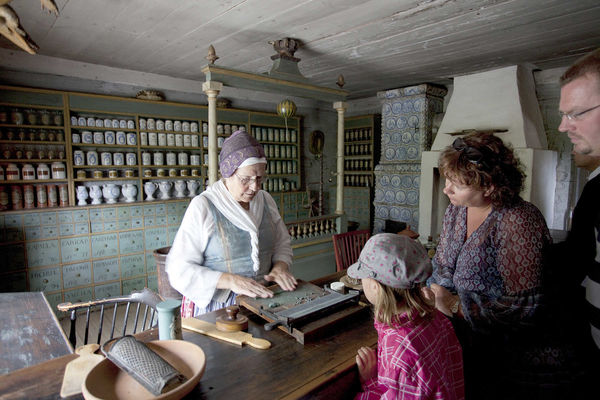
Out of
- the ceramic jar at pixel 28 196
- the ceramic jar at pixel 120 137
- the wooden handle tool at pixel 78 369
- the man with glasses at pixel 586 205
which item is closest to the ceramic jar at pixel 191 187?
the ceramic jar at pixel 120 137

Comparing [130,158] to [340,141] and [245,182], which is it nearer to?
[340,141]

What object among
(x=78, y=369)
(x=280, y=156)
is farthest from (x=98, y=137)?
(x=78, y=369)

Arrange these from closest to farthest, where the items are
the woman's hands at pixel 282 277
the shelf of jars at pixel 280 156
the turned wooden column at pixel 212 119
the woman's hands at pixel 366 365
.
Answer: the woman's hands at pixel 366 365 → the woman's hands at pixel 282 277 → the turned wooden column at pixel 212 119 → the shelf of jars at pixel 280 156

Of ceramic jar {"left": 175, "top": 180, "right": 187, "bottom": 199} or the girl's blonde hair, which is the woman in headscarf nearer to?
the girl's blonde hair

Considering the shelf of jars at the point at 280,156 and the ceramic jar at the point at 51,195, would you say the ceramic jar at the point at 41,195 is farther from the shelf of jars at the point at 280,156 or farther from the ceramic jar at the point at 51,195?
the shelf of jars at the point at 280,156

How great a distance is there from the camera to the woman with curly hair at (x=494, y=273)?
123 cm

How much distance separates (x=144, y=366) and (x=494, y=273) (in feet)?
4.11

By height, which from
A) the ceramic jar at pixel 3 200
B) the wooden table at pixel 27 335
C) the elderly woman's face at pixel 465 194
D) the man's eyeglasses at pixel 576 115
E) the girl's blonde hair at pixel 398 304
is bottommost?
the wooden table at pixel 27 335

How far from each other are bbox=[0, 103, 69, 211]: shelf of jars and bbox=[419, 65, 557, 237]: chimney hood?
444cm

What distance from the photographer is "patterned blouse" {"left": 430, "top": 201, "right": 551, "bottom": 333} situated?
1.22 metres

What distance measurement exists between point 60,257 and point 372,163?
15.5 feet

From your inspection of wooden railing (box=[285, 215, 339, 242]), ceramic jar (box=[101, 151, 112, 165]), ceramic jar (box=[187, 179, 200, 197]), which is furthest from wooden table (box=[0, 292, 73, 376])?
ceramic jar (box=[187, 179, 200, 197])

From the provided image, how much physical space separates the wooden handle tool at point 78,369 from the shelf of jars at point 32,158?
132 inches

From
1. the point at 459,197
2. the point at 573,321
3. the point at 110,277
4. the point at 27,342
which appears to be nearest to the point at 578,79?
the point at 459,197
